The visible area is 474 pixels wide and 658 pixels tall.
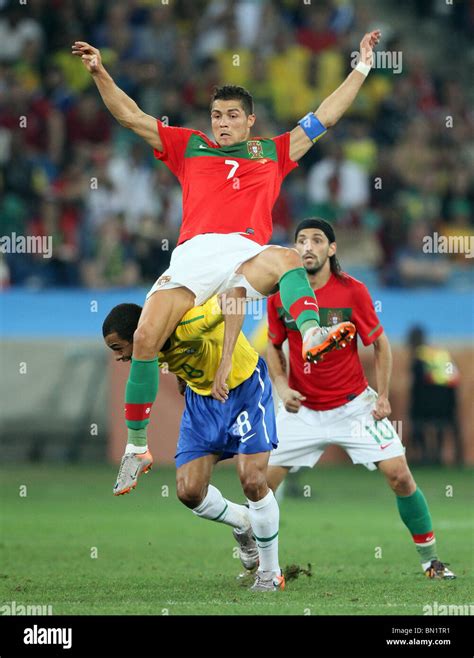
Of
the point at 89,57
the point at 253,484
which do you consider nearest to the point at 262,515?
the point at 253,484

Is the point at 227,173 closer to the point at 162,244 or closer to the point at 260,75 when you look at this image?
the point at 162,244

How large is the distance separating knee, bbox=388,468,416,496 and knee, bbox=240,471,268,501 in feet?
3.79

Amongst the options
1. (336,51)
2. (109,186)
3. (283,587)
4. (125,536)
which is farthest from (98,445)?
(283,587)

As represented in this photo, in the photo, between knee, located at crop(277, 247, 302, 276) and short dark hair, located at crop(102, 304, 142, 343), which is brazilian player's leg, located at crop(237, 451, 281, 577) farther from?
knee, located at crop(277, 247, 302, 276)

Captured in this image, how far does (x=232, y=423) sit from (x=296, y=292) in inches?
44.3

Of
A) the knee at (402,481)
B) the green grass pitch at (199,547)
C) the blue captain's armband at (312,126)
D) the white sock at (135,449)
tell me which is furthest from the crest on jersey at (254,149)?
the green grass pitch at (199,547)

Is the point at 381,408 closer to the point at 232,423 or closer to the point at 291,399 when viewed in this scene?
the point at 291,399

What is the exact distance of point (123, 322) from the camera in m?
7.62

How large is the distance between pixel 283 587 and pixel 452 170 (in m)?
11.7

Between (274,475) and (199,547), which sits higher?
(274,475)

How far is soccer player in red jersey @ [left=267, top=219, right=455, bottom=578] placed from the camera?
8.73 metres

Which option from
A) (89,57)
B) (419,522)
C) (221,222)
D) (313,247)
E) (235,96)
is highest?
(89,57)

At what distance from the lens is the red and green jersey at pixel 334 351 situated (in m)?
8.92
